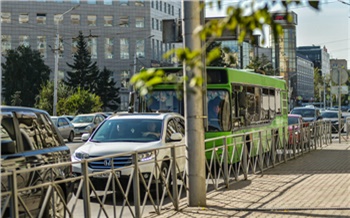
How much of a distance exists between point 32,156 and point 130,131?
5643mm

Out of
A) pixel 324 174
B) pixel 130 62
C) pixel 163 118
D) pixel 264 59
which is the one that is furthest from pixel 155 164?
pixel 264 59

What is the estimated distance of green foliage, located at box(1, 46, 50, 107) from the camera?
270 ft

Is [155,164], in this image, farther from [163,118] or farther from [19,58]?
[19,58]

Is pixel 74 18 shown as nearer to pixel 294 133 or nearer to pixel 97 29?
pixel 97 29

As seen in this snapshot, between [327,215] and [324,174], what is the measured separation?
6.56 metres

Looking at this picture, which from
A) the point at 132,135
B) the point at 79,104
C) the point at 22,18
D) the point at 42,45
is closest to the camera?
the point at 132,135

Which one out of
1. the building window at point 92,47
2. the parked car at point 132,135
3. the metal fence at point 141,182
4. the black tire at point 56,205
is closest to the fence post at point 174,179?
the metal fence at point 141,182

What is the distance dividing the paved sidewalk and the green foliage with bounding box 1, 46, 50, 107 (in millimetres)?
68260

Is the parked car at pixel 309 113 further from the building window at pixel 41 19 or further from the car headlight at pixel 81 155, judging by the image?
the building window at pixel 41 19

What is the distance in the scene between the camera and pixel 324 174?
51.7 feet

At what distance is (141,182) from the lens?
924 cm

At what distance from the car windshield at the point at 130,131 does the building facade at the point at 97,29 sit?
6786 centimetres

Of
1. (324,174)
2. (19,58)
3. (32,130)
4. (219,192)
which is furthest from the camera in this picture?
(19,58)

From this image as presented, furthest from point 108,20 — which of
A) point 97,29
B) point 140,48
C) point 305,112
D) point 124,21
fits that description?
point 305,112
